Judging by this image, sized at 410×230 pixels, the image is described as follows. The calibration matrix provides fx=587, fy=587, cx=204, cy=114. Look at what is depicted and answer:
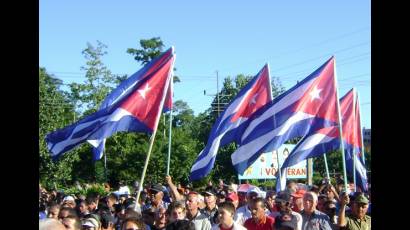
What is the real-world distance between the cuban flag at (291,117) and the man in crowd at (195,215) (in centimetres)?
268

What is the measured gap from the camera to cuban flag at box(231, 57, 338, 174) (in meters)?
10.4

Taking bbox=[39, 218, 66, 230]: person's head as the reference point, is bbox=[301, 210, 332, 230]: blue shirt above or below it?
below

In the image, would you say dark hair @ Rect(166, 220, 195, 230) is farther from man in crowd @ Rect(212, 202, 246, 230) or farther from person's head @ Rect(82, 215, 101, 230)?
person's head @ Rect(82, 215, 101, 230)

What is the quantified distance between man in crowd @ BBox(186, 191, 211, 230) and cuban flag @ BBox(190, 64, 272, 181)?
13.1ft

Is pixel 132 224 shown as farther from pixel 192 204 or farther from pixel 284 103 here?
pixel 284 103

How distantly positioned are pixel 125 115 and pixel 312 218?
471cm

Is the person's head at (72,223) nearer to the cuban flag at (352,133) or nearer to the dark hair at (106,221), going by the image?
the dark hair at (106,221)

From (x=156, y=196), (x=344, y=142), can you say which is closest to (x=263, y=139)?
(x=156, y=196)

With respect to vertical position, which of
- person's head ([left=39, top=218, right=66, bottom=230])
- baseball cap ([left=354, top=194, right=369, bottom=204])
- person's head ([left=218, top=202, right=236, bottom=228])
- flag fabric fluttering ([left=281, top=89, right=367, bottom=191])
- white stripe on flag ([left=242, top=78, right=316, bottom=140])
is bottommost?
person's head ([left=218, top=202, right=236, bottom=228])

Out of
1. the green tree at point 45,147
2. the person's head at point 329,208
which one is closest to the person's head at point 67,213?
the person's head at point 329,208

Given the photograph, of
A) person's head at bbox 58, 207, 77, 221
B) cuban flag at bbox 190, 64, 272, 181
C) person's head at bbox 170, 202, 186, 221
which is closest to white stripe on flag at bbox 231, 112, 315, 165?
cuban flag at bbox 190, 64, 272, 181

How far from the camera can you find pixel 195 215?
775 cm
